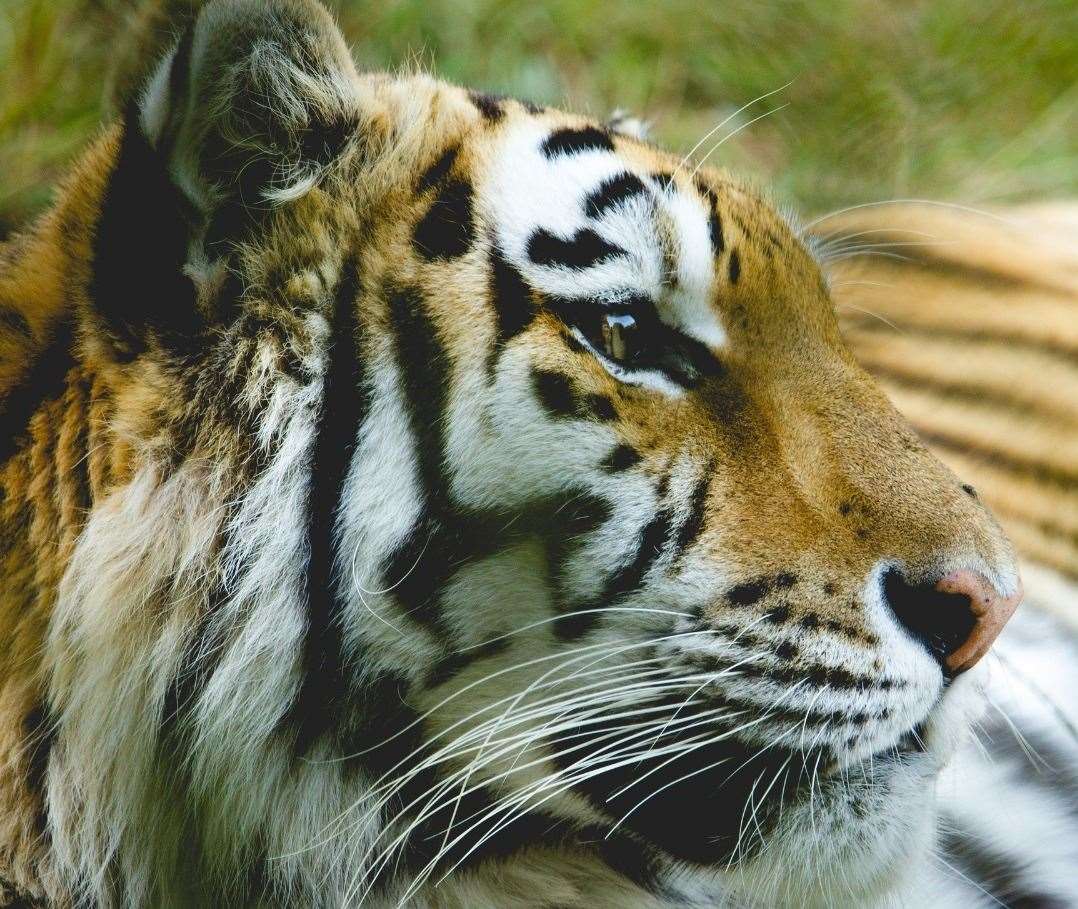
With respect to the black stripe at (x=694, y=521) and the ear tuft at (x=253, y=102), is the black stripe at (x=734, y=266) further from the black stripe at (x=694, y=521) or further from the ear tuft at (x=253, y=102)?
the ear tuft at (x=253, y=102)

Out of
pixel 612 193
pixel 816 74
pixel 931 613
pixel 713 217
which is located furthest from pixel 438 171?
pixel 816 74

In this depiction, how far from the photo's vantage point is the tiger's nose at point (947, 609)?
3.85 ft

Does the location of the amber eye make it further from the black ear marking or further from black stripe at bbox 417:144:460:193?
the black ear marking

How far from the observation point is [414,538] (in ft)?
4.01

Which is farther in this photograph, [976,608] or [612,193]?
[612,193]

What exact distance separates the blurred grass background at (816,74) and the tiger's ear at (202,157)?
1840mm

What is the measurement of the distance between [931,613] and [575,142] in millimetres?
Answer: 601

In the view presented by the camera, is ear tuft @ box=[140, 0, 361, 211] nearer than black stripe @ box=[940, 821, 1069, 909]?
Yes

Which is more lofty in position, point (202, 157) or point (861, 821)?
point (202, 157)

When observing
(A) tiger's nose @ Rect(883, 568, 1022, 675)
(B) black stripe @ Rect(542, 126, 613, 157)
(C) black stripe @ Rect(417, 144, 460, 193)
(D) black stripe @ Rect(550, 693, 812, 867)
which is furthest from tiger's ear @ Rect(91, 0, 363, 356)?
(A) tiger's nose @ Rect(883, 568, 1022, 675)

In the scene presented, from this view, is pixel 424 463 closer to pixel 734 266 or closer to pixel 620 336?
pixel 620 336

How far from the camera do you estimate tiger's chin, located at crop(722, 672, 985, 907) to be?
1.23 metres

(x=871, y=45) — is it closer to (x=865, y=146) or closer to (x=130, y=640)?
(x=865, y=146)

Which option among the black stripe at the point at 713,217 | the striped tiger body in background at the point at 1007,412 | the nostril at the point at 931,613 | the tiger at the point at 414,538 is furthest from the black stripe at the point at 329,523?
the striped tiger body in background at the point at 1007,412
